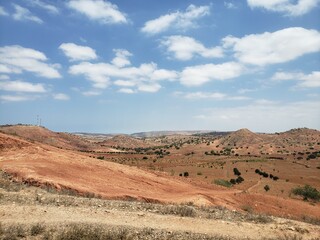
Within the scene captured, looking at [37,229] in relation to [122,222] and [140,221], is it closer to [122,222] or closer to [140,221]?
[122,222]

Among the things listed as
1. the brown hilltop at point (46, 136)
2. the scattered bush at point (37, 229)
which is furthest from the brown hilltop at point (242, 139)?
the scattered bush at point (37, 229)

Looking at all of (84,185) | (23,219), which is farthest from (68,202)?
(84,185)

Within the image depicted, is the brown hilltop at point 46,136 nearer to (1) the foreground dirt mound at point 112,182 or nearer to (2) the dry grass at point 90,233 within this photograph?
(1) the foreground dirt mound at point 112,182

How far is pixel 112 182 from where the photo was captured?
30125 millimetres

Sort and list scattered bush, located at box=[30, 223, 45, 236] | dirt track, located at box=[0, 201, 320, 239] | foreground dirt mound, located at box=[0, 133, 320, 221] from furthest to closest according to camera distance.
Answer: foreground dirt mound, located at box=[0, 133, 320, 221], dirt track, located at box=[0, 201, 320, 239], scattered bush, located at box=[30, 223, 45, 236]

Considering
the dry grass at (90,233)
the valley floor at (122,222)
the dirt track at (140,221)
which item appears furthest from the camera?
the dirt track at (140,221)

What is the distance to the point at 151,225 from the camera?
14.9 meters

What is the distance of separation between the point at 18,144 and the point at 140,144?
119907 millimetres

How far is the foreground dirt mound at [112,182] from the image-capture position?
25141 millimetres

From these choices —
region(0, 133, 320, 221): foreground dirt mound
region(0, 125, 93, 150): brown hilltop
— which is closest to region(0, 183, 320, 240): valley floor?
region(0, 133, 320, 221): foreground dirt mound

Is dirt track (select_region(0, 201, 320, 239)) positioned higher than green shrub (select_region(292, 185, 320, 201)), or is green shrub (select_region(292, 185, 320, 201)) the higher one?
dirt track (select_region(0, 201, 320, 239))

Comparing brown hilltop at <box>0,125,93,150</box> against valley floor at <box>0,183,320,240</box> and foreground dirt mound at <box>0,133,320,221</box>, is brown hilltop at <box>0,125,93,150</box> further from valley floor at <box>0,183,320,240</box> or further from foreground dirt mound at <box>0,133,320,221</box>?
valley floor at <box>0,183,320,240</box>

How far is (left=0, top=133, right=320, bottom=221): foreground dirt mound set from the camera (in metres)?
25.1

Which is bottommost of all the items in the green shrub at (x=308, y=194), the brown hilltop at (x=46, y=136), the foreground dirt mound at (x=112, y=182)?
the green shrub at (x=308, y=194)
